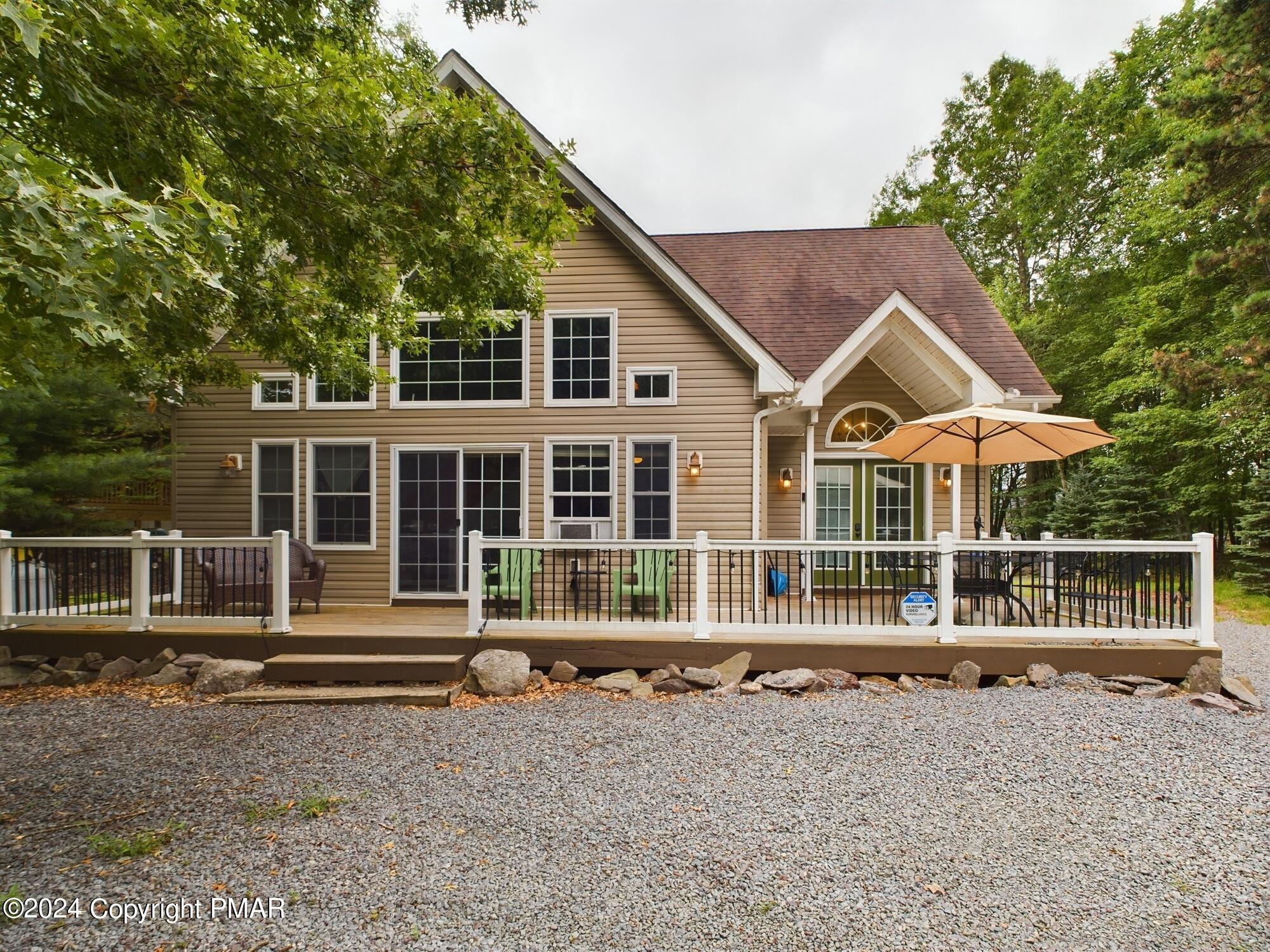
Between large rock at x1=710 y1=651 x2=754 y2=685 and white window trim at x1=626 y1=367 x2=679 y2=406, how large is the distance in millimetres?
3831

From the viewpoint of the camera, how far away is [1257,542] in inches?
482

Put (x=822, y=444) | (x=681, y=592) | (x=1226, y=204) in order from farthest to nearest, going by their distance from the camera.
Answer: (x=1226, y=204)
(x=822, y=444)
(x=681, y=592)

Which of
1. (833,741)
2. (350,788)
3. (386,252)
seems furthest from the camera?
(386,252)

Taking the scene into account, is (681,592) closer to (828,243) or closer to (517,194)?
(517,194)

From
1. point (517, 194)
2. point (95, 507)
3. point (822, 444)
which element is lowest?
point (95, 507)

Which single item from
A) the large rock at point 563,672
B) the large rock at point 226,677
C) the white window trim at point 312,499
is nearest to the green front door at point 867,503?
the large rock at point 563,672

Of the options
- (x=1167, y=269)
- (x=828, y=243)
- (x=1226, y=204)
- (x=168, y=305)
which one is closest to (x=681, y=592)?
Result: (x=168, y=305)

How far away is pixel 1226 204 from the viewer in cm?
1395

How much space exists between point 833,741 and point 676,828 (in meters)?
1.82

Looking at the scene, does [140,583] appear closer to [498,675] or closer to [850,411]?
[498,675]

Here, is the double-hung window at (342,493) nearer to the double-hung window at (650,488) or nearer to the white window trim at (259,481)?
the white window trim at (259,481)

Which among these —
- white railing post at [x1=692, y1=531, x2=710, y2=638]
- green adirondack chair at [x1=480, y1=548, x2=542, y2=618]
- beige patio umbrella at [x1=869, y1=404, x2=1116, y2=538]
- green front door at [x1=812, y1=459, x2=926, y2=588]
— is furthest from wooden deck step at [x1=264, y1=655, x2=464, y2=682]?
green front door at [x1=812, y1=459, x2=926, y2=588]

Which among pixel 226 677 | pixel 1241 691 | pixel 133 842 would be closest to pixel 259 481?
pixel 226 677

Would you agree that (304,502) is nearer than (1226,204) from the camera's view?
Yes
